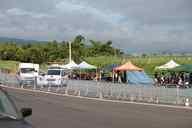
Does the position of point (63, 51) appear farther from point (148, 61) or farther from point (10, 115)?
point (10, 115)

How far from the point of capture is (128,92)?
1395 inches

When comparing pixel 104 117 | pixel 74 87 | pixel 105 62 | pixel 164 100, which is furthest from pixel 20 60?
pixel 104 117

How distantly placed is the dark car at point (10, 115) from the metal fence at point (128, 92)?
2293cm

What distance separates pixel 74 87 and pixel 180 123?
78.8ft

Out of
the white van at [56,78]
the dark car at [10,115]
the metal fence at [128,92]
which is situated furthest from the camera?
the white van at [56,78]

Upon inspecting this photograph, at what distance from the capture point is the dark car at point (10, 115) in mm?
7312

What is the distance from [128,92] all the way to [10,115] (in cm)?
2766

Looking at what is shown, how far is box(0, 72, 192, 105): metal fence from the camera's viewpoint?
31.5 m

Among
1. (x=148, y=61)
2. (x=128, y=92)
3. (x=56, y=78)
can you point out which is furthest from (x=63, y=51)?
(x=128, y=92)

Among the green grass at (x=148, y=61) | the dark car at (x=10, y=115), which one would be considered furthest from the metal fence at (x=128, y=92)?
the green grass at (x=148, y=61)

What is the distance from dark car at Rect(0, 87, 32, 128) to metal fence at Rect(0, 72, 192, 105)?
22.9 m

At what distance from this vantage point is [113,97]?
122 feet

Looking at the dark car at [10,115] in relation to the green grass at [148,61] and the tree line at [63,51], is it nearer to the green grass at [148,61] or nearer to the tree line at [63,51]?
the green grass at [148,61]

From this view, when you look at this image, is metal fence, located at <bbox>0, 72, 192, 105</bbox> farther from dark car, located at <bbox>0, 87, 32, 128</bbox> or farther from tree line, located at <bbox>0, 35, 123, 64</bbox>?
tree line, located at <bbox>0, 35, 123, 64</bbox>
